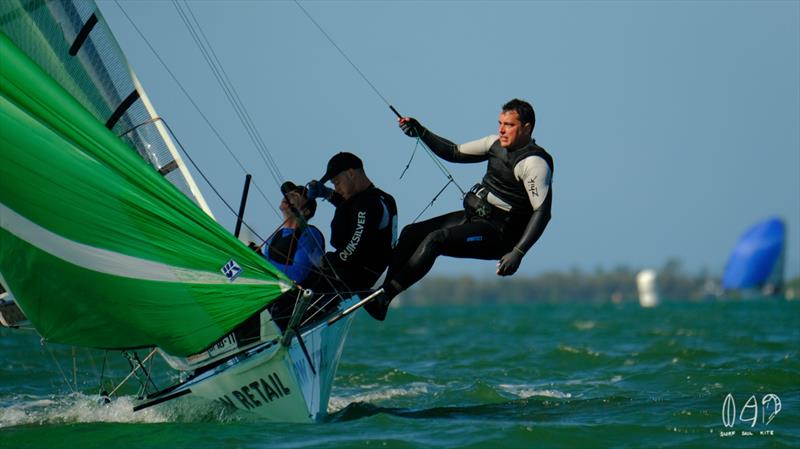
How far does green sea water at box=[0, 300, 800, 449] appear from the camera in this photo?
304 inches

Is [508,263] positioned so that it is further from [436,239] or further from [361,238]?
[361,238]

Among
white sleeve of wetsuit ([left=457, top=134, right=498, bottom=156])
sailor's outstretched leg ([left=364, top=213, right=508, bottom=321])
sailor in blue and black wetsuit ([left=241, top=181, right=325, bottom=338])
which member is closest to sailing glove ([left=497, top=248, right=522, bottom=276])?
sailor's outstretched leg ([left=364, top=213, right=508, bottom=321])

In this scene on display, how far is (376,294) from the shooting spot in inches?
329

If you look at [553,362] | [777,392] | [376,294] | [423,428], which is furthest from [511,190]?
[553,362]

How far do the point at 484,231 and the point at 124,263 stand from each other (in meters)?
2.50

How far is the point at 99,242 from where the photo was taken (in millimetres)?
7523

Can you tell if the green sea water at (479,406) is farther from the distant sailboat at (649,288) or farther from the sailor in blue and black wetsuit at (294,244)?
the distant sailboat at (649,288)

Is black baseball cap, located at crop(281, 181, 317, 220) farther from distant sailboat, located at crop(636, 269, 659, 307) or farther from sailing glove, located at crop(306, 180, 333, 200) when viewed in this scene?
distant sailboat, located at crop(636, 269, 659, 307)

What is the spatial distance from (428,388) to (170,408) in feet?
13.3

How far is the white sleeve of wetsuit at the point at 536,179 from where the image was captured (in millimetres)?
8250

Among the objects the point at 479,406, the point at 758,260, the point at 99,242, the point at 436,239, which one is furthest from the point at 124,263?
the point at 758,260

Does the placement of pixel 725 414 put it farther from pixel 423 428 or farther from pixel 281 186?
pixel 281 186

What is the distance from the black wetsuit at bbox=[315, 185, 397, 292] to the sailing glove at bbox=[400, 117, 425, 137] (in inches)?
20.5

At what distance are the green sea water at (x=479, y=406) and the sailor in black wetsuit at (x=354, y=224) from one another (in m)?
1.05
